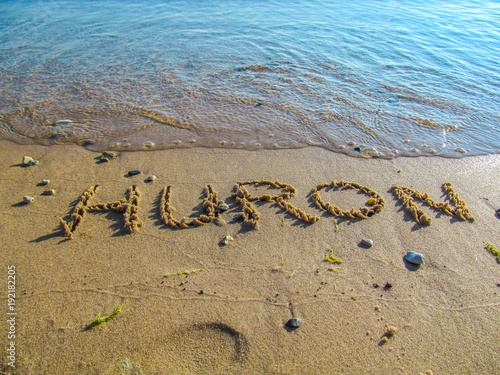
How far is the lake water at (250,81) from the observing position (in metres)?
5.59

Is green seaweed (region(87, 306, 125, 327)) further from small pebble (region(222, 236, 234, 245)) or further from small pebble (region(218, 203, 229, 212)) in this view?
small pebble (region(218, 203, 229, 212))

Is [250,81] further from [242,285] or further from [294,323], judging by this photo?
[294,323]

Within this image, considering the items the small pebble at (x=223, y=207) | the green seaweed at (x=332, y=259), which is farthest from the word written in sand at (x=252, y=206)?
the green seaweed at (x=332, y=259)

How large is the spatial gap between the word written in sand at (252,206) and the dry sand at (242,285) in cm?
8

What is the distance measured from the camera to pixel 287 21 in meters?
12.4

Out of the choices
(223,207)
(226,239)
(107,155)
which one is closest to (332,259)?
(226,239)

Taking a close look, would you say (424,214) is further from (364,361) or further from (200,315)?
(200,315)

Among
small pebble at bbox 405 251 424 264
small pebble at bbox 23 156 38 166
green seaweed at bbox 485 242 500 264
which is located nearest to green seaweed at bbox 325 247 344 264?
small pebble at bbox 405 251 424 264

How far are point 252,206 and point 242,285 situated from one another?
1230mm

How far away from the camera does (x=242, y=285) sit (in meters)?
2.89

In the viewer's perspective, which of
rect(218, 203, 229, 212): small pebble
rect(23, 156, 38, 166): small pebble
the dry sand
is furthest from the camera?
rect(23, 156, 38, 166): small pebble

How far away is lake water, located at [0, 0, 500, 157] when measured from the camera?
5587 millimetres

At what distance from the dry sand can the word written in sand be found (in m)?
0.08

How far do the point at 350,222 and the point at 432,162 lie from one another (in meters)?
2.30
